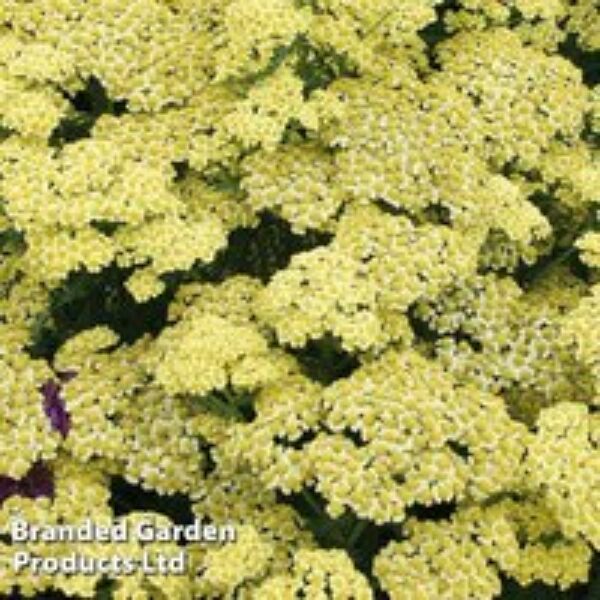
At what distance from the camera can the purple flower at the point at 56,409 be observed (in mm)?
2910

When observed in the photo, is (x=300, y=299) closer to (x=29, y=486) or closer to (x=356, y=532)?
(x=356, y=532)

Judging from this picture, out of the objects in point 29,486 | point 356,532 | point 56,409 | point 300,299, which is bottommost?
point 29,486

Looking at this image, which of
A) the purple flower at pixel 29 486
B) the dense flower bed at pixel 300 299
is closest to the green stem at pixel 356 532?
the dense flower bed at pixel 300 299

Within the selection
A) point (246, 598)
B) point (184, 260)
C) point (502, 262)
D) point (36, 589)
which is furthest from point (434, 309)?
point (36, 589)

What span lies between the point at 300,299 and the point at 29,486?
73 cm

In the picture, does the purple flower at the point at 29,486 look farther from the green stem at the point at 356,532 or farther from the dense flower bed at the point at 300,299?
the green stem at the point at 356,532

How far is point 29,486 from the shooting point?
2877 mm

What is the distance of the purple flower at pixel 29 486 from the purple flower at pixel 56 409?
11 cm

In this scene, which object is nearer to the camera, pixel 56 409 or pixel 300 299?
pixel 300 299

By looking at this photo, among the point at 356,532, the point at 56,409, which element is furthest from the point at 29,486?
the point at 356,532

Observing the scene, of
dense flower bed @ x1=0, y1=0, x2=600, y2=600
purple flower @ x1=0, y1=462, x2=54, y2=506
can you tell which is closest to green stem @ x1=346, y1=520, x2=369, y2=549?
dense flower bed @ x1=0, y1=0, x2=600, y2=600

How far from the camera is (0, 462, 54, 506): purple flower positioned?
113 inches

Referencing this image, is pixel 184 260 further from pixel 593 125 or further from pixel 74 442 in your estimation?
pixel 593 125

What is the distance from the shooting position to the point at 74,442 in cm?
287
